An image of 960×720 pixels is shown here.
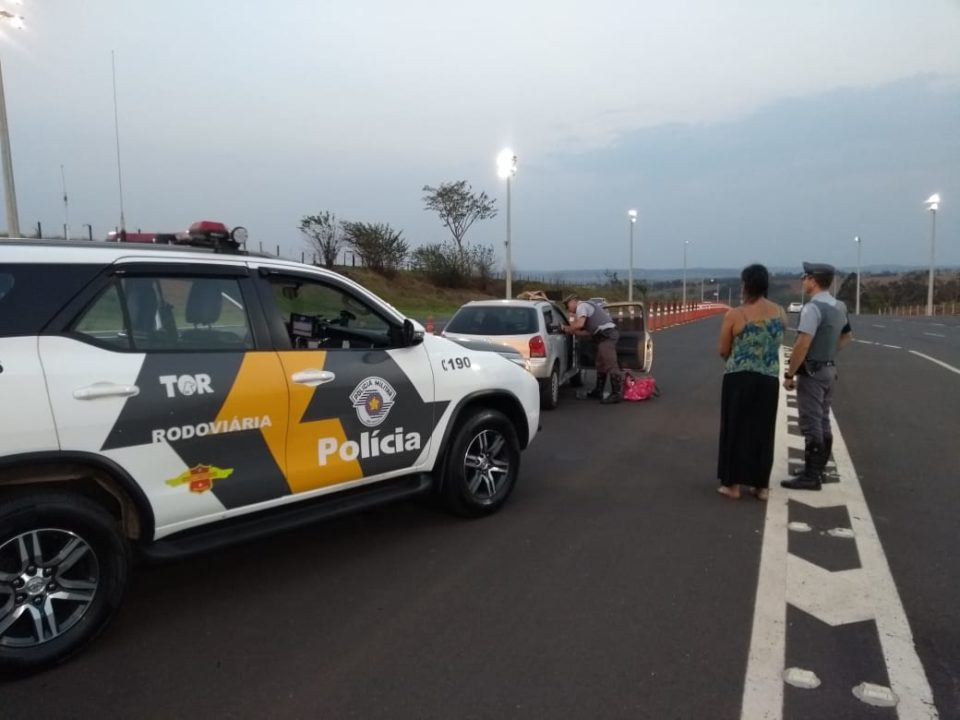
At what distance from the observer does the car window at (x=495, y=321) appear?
10.0 metres

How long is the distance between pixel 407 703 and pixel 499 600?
1052 millimetres

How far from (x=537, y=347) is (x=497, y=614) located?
6.14m

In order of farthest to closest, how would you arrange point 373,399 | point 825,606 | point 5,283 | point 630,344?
point 630,344 → point 373,399 → point 825,606 → point 5,283

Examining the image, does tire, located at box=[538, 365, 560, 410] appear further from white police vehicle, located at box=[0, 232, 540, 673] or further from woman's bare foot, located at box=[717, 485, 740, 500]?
white police vehicle, located at box=[0, 232, 540, 673]

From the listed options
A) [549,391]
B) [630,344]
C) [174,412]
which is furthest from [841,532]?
[630,344]

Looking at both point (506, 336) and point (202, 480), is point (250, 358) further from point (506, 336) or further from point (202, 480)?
point (506, 336)

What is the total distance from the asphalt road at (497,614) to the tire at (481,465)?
0.52 ft

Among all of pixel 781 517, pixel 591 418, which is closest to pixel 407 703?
pixel 781 517

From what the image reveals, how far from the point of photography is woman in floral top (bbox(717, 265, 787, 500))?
5598 millimetres

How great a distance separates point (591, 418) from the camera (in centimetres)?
962

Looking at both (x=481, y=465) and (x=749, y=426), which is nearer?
(x=481, y=465)

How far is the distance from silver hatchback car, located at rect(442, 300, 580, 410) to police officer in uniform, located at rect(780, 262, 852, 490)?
13.6 ft

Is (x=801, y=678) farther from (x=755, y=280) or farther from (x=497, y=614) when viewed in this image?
(x=755, y=280)

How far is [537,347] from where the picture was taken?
976 centimetres
